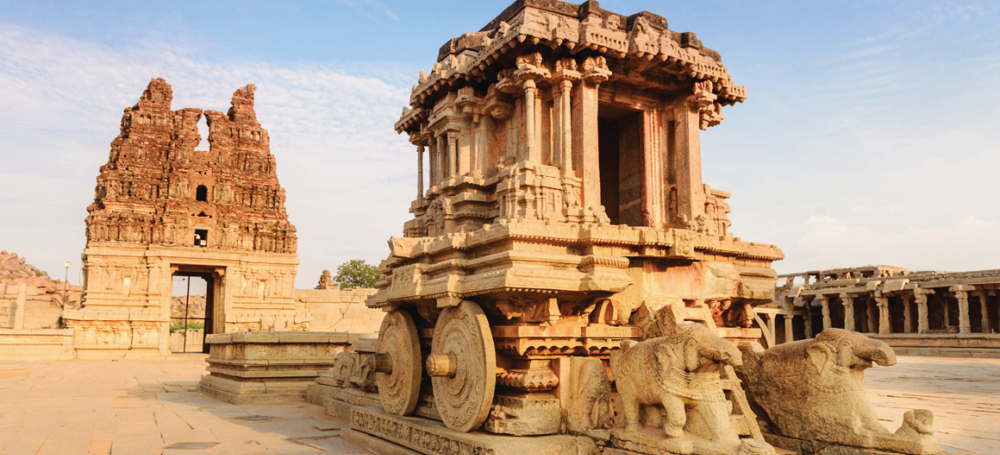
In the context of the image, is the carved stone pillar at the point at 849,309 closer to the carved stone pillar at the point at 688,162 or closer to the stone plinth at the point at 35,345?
the carved stone pillar at the point at 688,162

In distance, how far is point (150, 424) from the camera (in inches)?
322

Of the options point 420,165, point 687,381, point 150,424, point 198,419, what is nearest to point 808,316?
point 420,165

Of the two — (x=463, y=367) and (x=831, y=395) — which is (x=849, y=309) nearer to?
(x=831, y=395)

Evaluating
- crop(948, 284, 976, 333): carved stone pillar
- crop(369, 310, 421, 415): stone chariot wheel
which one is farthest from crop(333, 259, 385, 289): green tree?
crop(369, 310, 421, 415): stone chariot wheel

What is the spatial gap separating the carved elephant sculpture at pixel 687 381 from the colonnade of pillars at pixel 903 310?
78.2 feet

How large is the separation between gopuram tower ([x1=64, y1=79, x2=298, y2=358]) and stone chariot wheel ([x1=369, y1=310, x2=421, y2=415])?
23.3 m

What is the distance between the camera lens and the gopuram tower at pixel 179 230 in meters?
29.4

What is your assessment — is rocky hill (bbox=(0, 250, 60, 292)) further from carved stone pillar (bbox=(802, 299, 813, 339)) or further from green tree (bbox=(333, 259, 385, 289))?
carved stone pillar (bbox=(802, 299, 813, 339))

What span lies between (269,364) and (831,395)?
29.6 ft

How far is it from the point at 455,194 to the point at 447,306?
93.5 inches

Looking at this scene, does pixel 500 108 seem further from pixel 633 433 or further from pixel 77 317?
pixel 77 317

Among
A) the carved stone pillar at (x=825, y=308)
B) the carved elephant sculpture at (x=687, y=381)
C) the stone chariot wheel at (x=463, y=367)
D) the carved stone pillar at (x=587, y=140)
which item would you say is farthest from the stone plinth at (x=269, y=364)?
the carved stone pillar at (x=825, y=308)

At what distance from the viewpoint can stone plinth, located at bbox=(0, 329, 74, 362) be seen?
905 inches

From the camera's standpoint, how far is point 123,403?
10.4 metres
